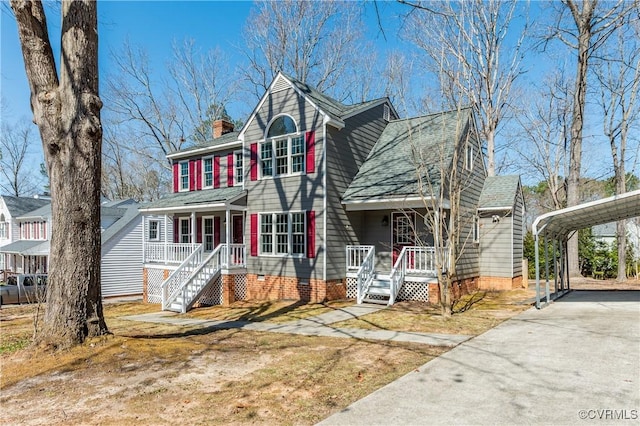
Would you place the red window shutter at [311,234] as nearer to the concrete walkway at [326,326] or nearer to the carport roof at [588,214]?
the concrete walkway at [326,326]

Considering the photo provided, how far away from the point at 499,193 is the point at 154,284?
48.8ft

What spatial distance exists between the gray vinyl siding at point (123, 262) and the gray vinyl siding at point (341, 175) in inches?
580

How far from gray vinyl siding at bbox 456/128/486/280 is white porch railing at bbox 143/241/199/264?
10017mm

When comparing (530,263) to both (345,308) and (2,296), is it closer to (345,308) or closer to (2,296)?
(345,308)

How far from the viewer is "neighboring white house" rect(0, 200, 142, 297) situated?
76.9ft

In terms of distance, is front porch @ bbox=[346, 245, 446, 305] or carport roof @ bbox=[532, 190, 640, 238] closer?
carport roof @ bbox=[532, 190, 640, 238]

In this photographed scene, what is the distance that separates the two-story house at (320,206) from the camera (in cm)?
1441

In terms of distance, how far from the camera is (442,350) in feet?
24.0

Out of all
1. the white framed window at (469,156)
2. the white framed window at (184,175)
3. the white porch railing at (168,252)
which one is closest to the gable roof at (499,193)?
the white framed window at (469,156)

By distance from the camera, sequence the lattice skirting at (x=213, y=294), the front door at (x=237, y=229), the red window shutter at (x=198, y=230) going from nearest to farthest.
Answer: the lattice skirting at (x=213, y=294)
the front door at (x=237, y=229)
the red window shutter at (x=198, y=230)

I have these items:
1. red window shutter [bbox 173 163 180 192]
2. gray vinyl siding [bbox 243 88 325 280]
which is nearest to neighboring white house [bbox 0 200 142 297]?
red window shutter [bbox 173 163 180 192]

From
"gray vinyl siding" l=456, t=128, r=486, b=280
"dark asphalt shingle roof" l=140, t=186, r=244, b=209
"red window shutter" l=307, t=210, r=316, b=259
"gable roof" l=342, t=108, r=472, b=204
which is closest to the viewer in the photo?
"gable roof" l=342, t=108, r=472, b=204

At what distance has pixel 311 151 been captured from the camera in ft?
48.6

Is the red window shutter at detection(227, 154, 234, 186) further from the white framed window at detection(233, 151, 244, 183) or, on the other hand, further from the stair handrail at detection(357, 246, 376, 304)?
the stair handrail at detection(357, 246, 376, 304)
